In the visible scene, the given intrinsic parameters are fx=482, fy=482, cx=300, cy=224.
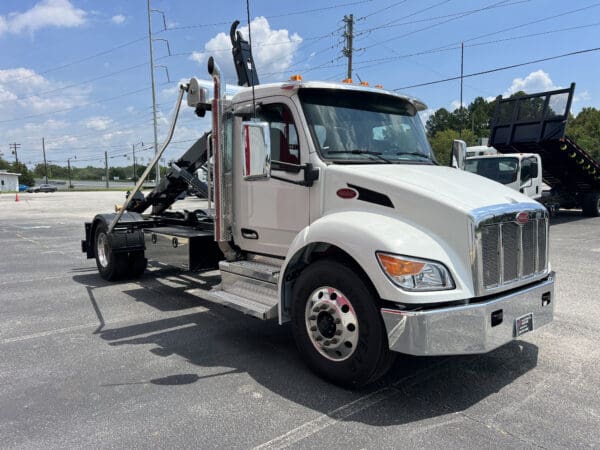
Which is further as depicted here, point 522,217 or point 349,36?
point 349,36

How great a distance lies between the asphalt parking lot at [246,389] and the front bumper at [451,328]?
51 cm

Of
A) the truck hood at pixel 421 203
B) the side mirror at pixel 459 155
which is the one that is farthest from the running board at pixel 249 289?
the side mirror at pixel 459 155

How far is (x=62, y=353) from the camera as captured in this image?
4.65m

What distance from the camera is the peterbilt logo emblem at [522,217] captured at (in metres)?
3.71

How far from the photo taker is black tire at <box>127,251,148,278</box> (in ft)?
25.8

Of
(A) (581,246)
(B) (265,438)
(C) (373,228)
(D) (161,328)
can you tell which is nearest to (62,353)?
(D) (161,328)

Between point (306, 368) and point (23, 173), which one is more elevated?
point (23, 173)

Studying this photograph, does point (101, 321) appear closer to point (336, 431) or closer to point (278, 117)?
point (278, 117)

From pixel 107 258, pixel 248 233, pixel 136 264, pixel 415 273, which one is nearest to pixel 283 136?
pixel 248 233

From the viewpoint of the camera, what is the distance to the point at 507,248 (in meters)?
3.63

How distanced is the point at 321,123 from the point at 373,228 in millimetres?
1268

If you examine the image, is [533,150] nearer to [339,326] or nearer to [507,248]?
[507,248]

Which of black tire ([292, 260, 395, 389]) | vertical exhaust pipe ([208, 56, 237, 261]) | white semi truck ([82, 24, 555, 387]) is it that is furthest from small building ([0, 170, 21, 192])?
black tire ([292, 260, 395, 389])

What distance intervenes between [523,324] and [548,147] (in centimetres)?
1341
